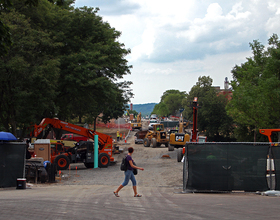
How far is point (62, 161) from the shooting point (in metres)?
21.4

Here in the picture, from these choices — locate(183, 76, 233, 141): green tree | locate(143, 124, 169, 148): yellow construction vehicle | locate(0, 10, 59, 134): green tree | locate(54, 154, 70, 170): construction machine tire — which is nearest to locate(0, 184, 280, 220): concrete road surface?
locate(54, 154, 70, 170): construction machine tire

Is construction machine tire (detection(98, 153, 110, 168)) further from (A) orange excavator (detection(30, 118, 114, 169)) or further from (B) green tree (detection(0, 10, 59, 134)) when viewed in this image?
(B) green tree (detection(0, 10, 59, 134))

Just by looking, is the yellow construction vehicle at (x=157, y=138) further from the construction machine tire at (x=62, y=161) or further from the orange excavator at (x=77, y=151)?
the construction machine tire at (x=62, y=161)

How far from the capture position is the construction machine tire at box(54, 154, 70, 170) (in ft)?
69.6

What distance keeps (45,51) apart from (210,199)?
18972 millimetres

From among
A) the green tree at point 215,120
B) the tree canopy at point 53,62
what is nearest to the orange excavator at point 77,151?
the tree canopy at point 53,62

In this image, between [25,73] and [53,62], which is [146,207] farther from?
[53,62]

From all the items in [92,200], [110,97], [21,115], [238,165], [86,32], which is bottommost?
[92,200]

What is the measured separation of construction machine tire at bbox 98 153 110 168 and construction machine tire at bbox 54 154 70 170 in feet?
9.43

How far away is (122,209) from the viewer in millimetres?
8469

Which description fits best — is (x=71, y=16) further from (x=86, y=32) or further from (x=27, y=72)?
(x=27, y=72)

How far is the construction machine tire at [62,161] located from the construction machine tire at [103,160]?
2.87 meters

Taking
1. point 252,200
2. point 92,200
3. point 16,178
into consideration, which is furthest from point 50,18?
point 252,200

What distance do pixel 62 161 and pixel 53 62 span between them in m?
6.69
